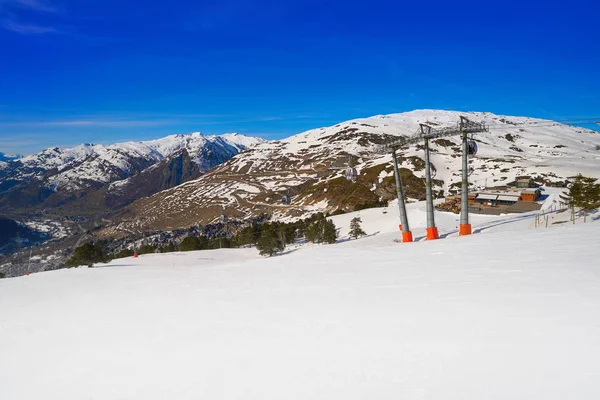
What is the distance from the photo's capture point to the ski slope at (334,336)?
5.14 m

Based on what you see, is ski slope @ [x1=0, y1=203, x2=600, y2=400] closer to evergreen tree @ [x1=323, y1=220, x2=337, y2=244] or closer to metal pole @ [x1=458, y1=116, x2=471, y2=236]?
metal pole @ [x1=458, y1=116, x2=471, y2=236]

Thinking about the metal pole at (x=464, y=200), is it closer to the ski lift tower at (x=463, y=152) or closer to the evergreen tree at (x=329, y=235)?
the ski lift tower at (x=463, y=152)

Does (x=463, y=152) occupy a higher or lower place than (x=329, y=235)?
higher

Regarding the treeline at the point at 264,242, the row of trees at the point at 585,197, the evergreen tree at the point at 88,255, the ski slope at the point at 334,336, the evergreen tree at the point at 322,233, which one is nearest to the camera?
the ski slope at the point at 334,336

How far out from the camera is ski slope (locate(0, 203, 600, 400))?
514 cm

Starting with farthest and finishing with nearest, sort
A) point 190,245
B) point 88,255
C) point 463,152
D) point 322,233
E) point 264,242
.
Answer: point 190,245, point 322,233, point 264,242, point 88,255, point 463,152

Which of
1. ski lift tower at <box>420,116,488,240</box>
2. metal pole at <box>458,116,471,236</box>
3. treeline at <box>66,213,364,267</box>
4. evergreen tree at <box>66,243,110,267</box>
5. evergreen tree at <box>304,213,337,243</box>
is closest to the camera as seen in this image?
metal pole at <box>458,116,471,236</box>

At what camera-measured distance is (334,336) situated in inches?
264

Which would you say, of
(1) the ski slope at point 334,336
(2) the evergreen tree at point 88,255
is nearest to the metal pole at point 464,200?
(1) the ski slope at point 334,336

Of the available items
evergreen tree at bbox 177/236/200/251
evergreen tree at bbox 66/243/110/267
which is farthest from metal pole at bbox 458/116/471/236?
evergreen tree at bbox 177/236/200/251

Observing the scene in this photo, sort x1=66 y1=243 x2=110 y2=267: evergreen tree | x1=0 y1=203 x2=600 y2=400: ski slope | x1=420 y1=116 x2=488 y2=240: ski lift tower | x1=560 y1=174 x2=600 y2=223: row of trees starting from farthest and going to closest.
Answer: x1=66 y1=243 x2=110 y2=267: evergreen tree, x1=560 y1=174 x2=600 y2=223: row of trees, x1=420 y1=116 x2=488 y2=240: ski lift tower, x1=0 y1=203 x2=600 y2=400: ski slope

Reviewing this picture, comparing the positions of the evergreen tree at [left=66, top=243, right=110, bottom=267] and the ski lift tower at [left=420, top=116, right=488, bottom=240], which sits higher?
the ski lift tower at [left=420, top=116, right=488, bottom=240]

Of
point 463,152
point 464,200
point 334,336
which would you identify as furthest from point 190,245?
point 334,336

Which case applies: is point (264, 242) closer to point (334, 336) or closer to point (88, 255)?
point (88, 255)
